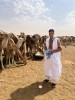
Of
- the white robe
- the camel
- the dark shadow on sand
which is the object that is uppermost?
the camel

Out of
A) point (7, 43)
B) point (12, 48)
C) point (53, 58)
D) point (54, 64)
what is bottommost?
point (54, 64)

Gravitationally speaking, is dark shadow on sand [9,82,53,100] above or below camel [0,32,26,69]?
below

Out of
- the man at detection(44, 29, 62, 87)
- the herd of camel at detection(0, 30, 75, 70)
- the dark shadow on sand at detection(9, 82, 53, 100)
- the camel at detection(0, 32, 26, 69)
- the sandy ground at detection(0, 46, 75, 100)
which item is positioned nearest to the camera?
the dark shadow on sand at detection(9, 82, 53, 100)

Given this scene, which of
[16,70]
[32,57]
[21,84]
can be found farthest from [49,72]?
[32,57]

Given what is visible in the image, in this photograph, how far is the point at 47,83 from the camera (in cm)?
821

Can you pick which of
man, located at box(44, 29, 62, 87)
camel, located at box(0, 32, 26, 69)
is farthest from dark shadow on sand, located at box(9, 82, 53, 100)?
camel, located at box(0, 32, 26, 69)

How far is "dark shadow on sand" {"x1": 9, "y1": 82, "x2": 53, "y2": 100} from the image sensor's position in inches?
272

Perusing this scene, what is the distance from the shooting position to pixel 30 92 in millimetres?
7379

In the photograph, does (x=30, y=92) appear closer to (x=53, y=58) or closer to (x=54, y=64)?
(x=54, y=64)

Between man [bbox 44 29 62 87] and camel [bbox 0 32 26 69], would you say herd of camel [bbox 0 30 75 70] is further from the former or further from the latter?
man [bbox 44 29 62 87]

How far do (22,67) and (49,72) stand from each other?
3464 mm

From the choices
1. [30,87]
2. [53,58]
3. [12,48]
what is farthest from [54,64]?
[12,48]

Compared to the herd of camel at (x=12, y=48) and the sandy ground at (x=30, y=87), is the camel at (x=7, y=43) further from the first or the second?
the sandy ground at (x=30, y=87)

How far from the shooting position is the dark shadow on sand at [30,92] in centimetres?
692
